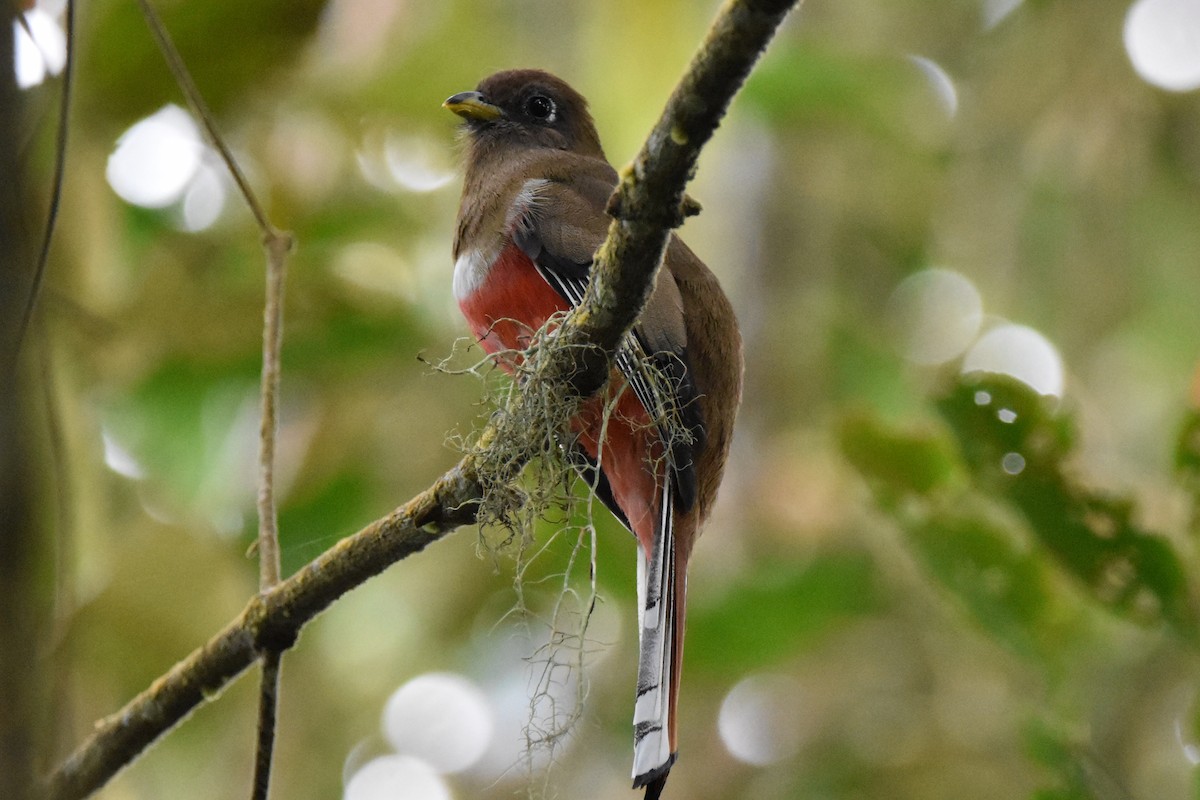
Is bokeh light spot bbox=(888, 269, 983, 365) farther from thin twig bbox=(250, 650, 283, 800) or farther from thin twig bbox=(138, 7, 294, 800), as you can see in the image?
thin twig bbox=(250, 650, 283, 800)

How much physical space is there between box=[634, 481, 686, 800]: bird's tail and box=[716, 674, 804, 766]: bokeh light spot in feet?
8.88

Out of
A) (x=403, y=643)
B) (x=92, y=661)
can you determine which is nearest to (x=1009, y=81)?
(x=403, y=643)

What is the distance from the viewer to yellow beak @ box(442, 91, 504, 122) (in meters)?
3.28

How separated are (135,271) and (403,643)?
188 centimetres

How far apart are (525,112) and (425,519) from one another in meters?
1.63

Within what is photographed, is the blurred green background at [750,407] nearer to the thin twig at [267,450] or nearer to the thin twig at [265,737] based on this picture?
the thin twig at [267,450]

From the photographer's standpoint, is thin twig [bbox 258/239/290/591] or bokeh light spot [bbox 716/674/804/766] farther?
bokeh light spot [bbox 716/674/804/766]

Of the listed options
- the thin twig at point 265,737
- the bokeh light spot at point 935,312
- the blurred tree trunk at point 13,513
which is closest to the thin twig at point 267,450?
the thin twig at point 265,737

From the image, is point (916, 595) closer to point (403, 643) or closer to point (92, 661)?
point (403, 643)

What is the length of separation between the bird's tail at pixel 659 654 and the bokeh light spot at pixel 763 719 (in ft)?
8.88

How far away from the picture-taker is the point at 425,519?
78.4 inches

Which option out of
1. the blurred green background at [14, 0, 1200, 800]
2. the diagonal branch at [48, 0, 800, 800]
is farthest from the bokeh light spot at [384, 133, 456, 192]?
the diagonal branch at [48, 0, 800, 800]

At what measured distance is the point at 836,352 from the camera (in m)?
5.32

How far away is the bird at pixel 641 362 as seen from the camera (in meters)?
2.27
